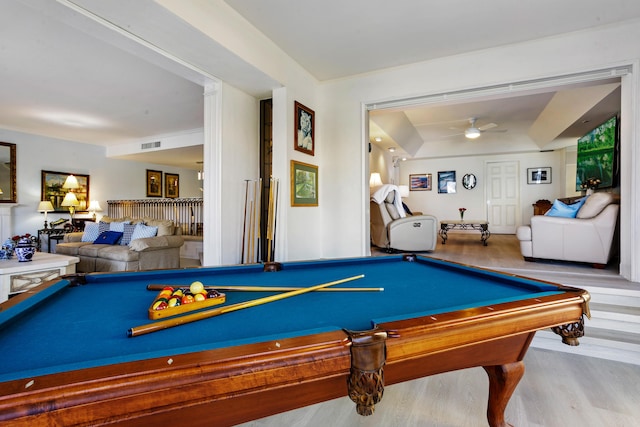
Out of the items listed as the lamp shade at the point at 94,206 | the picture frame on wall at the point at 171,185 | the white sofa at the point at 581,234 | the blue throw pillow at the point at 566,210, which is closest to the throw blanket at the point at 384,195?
the white sofa at the point at 581,234

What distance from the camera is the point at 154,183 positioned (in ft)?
27.9

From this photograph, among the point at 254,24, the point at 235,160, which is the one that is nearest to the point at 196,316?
the point at 235,160

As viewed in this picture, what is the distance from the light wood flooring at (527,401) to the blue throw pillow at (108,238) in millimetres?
4545

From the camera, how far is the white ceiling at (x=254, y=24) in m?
2.40

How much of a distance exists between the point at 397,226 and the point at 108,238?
15.3 feet

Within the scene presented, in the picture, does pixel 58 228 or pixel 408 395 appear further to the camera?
pixel 58 228

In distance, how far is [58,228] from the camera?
626 centimetres

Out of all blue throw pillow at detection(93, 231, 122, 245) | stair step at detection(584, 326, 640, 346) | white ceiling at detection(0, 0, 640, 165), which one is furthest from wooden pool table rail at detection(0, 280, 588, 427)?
blue throw pillow at detection(93, 231, 122, 245)

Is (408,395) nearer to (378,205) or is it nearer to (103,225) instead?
(378,205)

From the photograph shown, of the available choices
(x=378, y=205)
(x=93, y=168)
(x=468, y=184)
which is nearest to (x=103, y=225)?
(x=93, y=168)

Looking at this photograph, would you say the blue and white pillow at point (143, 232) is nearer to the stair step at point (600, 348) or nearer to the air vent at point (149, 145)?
the air vent at point (149, 145)

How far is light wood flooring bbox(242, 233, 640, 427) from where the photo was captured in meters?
1.54

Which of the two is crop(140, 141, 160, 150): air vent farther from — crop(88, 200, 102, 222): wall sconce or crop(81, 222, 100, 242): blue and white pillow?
crop(81, 222, 100, 242): blue and white pillow

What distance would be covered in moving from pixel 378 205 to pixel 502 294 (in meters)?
3.76
